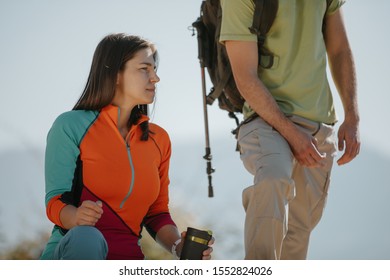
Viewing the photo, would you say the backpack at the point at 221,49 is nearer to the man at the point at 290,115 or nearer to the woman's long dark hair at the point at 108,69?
the man at the point at 290,115

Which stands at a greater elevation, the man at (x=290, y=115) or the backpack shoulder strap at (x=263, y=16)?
the backpack shoulder strap at (x=263, y=16)

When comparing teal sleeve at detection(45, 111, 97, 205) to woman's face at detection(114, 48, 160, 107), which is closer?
teal sleeve at detection(45, 111, 97, 205)

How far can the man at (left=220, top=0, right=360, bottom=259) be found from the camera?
3.78m

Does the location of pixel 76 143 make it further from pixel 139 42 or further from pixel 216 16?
pixel 216 16

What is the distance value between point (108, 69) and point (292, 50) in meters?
1.01

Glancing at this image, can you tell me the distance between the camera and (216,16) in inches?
180

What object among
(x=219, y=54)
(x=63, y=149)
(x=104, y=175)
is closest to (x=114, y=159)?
(x=104, y=175)

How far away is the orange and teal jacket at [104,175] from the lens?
3.84 meters

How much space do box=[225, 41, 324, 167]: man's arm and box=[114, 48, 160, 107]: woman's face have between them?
17.5 inches

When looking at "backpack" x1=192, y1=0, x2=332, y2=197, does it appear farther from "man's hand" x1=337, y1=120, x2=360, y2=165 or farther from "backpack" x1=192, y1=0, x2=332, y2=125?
"man's hand" x1=337, y1=120, x2=360, y2=165

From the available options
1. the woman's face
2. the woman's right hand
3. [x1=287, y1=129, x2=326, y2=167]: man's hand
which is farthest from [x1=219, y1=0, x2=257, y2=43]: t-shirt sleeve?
the woman's right hand

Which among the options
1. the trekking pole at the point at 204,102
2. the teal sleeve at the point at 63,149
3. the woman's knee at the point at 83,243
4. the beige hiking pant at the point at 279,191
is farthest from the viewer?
the trekking pole at the point at 204,102

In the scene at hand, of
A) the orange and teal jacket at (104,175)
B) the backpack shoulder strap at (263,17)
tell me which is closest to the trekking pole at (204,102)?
the backpack shoulder strap at (263,17)
